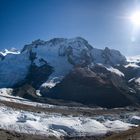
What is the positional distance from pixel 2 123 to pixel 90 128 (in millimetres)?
34809

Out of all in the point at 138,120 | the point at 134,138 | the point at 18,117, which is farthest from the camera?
the point at 138,120

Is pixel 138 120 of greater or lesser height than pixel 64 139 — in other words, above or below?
above

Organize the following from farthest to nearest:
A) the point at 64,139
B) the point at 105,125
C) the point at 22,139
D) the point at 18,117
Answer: the point at 105,125 → the point at 18,117 → the point at 64,139 → the point at 22,139

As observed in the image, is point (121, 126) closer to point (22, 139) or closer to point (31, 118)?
point (31, 118)

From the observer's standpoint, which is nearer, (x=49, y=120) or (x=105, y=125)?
(x=49, y=120)

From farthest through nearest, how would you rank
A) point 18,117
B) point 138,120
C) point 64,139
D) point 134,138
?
point 138,120 < point 18,117 < point 64,139 < point 134,138

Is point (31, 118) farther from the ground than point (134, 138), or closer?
farther from the ground

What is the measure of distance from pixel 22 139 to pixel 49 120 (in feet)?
109

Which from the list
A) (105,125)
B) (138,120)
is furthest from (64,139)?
(138,120)

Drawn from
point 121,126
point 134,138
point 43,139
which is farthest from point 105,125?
point 134,138

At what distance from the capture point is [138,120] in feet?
641

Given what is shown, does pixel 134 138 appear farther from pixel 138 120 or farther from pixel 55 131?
pixel 138 120

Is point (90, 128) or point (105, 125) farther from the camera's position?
point (105, 125)

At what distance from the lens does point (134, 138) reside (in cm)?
4703
